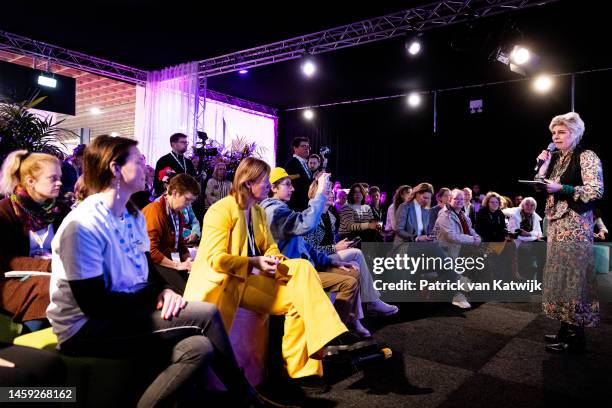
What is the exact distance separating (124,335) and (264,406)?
69 cm

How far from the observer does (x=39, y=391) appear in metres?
1.35

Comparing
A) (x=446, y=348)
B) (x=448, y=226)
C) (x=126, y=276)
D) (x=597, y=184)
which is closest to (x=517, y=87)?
(x=448, y=226)

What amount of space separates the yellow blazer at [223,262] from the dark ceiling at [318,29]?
A: 455 centimetres

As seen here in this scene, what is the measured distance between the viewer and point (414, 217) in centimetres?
488

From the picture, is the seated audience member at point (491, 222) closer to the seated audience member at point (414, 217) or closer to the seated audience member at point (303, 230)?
the seated audience member at point (414, 217)

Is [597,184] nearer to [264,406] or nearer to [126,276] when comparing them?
[264,406]

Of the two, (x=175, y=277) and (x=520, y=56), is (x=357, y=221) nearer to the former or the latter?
(x=175, y=277)

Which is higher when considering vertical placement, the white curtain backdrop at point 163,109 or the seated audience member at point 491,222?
the white curtain backdrop at point 163,109

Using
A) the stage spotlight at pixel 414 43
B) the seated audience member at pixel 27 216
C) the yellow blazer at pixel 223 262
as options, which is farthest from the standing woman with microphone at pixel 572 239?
the stage spotlight at pixel 414 43

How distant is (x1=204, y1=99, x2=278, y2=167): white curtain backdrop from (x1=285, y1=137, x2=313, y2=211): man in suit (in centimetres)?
619

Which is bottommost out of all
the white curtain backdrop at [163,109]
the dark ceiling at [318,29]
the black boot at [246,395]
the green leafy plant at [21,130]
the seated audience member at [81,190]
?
the black boot at [246,395]

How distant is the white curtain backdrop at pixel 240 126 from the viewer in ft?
36.0

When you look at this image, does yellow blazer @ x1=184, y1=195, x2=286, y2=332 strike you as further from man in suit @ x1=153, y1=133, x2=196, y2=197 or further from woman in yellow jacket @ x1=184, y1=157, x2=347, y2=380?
man in suit @ x1=153, y1=133, x2=196, y2=197

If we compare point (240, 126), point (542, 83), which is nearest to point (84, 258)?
point (542, 83)
